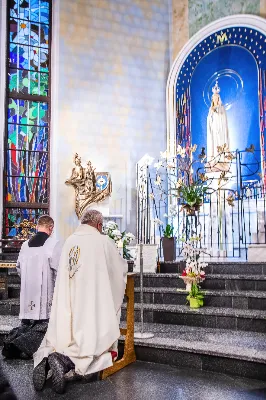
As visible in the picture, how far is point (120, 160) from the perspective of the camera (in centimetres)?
1184

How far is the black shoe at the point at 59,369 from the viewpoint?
378 centimetres

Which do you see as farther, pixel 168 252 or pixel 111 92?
pixel 111 92

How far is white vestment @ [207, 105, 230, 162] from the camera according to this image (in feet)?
36.8

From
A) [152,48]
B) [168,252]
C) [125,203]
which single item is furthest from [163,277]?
[152,48]

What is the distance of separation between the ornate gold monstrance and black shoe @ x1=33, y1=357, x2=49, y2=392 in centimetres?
729

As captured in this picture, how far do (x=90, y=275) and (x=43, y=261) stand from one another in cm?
126

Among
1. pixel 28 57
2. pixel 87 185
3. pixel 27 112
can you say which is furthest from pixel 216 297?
pixel 28 57

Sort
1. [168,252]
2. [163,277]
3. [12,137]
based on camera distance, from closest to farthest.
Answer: [163,277] < [168,252] < [12,137]

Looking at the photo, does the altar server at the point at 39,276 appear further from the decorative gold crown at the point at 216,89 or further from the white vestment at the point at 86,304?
the decorative gold crown at the point at 216,89

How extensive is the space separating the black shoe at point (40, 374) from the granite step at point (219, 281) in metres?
3.10

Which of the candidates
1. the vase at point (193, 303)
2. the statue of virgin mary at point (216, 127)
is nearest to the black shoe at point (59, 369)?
the vase at point (193, 303)

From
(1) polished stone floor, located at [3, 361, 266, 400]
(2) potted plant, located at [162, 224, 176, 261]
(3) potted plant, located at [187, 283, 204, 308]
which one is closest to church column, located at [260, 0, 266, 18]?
(2) potted plant, located at [162, 224, 176, 261]

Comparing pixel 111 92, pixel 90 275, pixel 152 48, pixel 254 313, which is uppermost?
pixel 152 48

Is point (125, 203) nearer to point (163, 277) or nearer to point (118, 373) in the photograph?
point (163, 277)
